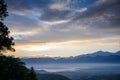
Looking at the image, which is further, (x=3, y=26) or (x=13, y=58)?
(x=13, y=58)

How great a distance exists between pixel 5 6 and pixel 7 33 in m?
3.18

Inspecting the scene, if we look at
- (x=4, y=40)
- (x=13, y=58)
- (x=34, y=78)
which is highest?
(x=4, y=40)

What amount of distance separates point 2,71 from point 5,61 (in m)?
1.22

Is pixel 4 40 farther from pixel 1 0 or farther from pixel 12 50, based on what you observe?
pixel 1 0

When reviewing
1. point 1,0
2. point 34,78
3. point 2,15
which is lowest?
point 34,78

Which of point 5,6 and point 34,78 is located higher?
point 5,6

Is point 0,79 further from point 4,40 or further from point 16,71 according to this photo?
point 4,40

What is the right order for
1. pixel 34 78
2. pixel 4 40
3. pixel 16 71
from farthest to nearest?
1. pixel 34 78
2. pixel 16 71
3. pixel 4 40

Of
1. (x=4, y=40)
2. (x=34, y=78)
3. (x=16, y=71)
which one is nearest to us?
(x=4, y=40)

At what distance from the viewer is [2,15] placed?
2847cm

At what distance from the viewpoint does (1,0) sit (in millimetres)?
28547

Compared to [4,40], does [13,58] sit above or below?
below

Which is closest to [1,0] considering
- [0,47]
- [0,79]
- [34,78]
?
[0,47]

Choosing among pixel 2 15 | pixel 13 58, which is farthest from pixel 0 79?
pixel 2 15
